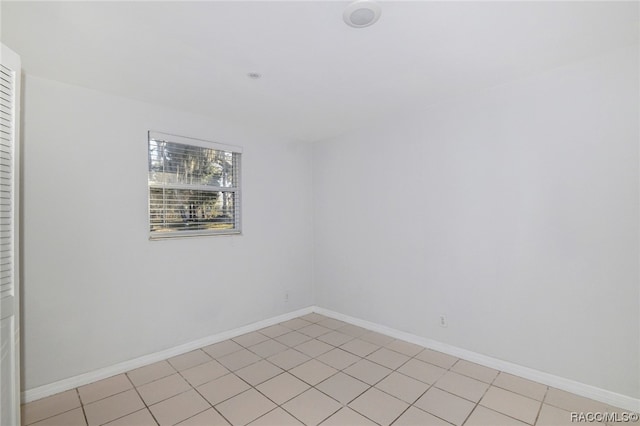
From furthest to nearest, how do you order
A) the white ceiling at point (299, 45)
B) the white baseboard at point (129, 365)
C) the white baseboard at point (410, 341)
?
the white baseboard at point (129, 365), the white baseboard at point (410, 341), the white ceiling at point (299, 45)

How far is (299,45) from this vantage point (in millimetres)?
1910

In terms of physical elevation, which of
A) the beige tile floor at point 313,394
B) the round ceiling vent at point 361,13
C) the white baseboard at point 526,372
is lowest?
the beige tile floor at point 313,394

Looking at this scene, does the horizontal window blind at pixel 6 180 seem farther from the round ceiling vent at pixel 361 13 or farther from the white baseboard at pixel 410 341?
the round ceiling vent at pixel 361 13

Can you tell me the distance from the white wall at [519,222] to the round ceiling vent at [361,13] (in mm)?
1532

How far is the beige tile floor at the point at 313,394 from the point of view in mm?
1992

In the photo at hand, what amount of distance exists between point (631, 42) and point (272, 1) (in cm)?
231

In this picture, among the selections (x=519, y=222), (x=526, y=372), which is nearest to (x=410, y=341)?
(x=526, y=372)

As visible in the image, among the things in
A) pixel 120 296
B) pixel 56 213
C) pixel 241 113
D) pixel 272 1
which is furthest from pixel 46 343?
pixel 272 1

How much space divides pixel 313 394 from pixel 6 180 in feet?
7.58

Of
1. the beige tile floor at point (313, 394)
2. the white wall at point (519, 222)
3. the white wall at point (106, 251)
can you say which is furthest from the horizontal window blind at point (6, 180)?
the white wall at point (519, 222)

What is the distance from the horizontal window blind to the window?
1241 millimetres

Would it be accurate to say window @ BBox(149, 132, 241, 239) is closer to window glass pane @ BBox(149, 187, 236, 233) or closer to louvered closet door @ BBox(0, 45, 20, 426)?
window glass pane @ BBox(149, 187, 236, 233)

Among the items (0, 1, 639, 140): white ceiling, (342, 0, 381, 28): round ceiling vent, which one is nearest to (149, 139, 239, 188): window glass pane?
(0, 1, 639, 140): white ceiling

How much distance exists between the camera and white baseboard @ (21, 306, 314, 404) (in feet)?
7.34
